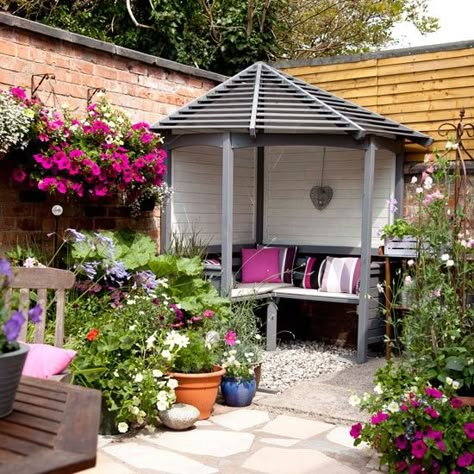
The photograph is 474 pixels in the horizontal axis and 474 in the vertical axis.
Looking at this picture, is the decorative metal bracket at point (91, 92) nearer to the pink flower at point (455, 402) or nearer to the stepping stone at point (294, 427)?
the stepping stone at point (294, 427)

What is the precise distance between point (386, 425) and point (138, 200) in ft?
11.0

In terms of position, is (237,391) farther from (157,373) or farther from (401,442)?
(401,442)

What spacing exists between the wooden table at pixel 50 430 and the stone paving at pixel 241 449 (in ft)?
6.01

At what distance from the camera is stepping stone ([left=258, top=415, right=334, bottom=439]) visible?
4398 millimetres

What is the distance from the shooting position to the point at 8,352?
5.52ft

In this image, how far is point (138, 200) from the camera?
6.13m

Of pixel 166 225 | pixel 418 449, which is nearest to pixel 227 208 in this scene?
pixel 166 225

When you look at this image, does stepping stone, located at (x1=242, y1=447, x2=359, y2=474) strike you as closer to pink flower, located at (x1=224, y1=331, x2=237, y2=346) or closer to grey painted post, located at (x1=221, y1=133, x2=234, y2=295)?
pink flower, located at (x1=224, y1=331, x2=237, y2=346)

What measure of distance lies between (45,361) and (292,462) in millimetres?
1488

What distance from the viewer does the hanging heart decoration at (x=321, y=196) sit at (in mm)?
7730

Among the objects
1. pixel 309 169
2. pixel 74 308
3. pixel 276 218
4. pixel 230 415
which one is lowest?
pixel 230 415

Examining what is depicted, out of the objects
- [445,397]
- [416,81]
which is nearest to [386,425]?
[445,397]

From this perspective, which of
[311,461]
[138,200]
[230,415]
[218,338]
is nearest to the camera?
[311,461]

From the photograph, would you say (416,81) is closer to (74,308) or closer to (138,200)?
(138,200)
